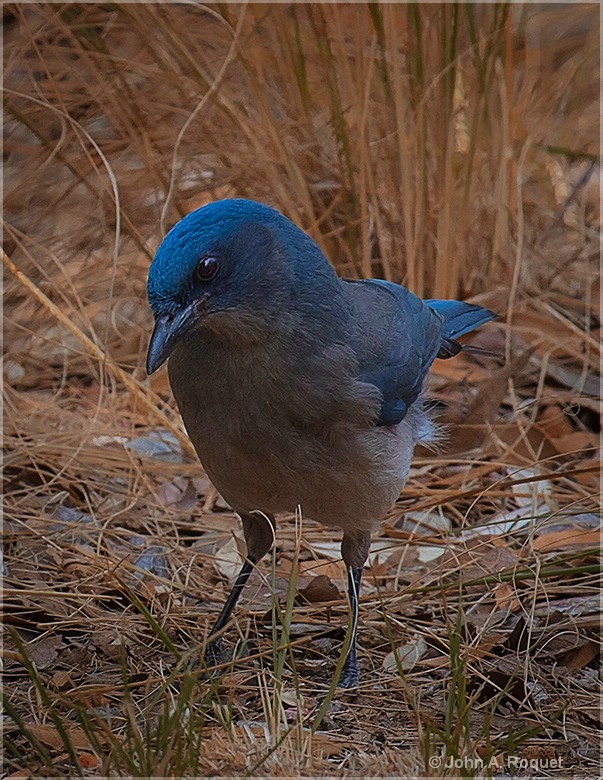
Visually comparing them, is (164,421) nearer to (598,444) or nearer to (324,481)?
(324,481)

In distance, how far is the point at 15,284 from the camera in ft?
17.7

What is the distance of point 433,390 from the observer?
4910 mm

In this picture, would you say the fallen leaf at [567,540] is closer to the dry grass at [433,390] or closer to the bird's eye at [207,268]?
the dry grass at [433,390]

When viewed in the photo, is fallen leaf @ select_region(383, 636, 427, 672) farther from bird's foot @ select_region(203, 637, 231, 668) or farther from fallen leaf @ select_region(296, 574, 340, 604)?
bird's foot @ select_region(203, 637, 231, 668)

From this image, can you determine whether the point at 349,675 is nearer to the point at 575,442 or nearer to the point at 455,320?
the point at 455,320

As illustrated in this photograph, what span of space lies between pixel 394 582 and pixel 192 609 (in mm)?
700

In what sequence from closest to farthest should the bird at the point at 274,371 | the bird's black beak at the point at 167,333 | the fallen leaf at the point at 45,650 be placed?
the bird's black beak at the point at 167,333
the bird at the point at 274,371
the fallen leaf at the point at 45,650

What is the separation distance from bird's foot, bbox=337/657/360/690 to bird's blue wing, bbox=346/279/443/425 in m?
0.70

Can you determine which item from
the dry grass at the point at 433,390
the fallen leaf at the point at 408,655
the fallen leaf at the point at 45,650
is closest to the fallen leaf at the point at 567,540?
the dry grass at the point at 433,390

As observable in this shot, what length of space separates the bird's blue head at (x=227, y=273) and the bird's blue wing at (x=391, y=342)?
0.76 ft

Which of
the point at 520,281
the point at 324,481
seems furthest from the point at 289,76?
the point at 324,481

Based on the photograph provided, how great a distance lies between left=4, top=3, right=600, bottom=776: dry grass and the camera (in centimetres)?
304

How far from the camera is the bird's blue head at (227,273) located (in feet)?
9.03

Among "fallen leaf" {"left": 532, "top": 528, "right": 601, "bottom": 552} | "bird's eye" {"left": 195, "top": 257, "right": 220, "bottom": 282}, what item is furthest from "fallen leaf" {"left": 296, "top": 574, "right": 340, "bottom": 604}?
"bird's eye" {"left": 195, "top": 257, "right": 220, "bottom": 282}
